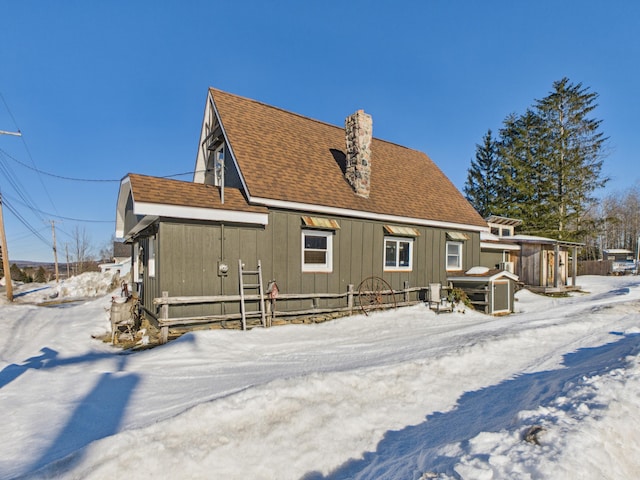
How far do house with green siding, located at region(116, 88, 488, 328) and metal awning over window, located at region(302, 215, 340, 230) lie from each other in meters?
0.04

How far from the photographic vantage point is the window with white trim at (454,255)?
1468 centimetres

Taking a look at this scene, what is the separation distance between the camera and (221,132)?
11.6m

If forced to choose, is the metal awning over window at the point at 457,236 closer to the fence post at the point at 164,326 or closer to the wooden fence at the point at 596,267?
the fence post at the point at 164,326

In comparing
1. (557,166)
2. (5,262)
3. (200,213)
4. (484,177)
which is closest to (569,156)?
(557,166)

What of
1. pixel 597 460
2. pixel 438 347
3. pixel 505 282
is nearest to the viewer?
pixel 597 460

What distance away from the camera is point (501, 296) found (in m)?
13.2

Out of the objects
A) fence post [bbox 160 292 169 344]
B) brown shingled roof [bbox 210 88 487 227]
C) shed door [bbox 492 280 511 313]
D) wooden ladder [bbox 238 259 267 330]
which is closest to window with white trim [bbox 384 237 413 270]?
brown shingled roof [bbox 210 88 487 227]

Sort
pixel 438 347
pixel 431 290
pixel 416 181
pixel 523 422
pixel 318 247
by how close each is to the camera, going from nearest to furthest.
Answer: pixel 523 422, pixel 438 347, pixel 318 247, pixel 431 290, pixel 416 181

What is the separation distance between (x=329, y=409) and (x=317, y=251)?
688cm

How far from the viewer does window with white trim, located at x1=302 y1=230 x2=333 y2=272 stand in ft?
35.0

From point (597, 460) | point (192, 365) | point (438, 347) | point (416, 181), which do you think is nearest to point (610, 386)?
point (597, 460)

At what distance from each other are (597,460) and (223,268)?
7924mm

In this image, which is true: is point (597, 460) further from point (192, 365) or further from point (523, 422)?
point (192, 365)

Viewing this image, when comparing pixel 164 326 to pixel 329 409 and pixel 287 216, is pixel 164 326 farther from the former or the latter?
pixel 329 409
